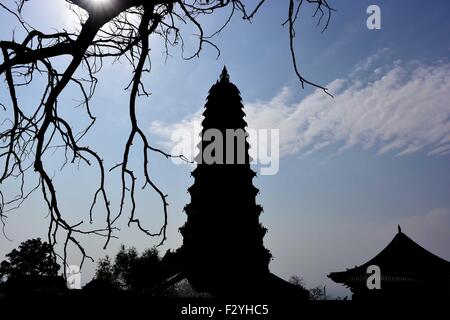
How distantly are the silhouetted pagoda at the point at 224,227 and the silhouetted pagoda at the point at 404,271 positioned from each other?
8.46 metres

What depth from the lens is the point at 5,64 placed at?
196cm

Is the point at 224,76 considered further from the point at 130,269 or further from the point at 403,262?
the point at 130,269

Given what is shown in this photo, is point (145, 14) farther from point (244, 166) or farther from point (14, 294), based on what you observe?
point (244, 166)

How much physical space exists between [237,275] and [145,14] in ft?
80.7

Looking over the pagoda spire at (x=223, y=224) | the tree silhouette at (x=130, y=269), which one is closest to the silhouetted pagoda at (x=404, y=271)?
the pagoda spire at (x=223, y=224)

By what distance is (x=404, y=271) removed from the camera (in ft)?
53.7

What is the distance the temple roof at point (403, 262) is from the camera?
1595 cm

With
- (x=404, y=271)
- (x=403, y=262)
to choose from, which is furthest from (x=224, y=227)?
(x=404, y=271)

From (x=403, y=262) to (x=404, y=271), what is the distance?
0.48 meters

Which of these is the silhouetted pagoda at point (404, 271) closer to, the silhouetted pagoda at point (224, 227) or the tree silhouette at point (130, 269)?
the silhouetted pagoda at point (224, 227)

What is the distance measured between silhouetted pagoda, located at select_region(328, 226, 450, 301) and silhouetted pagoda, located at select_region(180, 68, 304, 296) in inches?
333

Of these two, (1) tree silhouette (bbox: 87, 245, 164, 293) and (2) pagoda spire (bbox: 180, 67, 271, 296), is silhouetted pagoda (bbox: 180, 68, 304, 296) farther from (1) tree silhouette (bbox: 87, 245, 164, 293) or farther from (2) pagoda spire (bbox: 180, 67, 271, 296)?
(1) tree silhouette (bbox: 87, 245, 164, 293)
